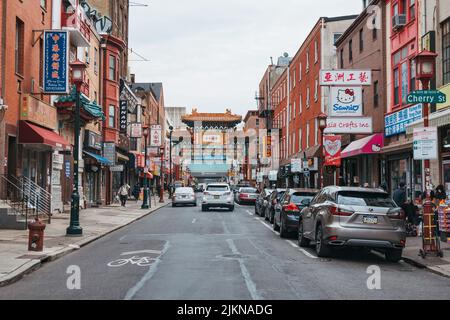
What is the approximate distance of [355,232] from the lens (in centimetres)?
1298

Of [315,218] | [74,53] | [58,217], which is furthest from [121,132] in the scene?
[315,218]

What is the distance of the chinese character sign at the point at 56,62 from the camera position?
23156 mm

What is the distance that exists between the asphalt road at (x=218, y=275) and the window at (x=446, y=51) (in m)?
8.06

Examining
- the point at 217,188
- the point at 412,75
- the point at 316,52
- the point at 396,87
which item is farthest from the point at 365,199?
the point at 316,52

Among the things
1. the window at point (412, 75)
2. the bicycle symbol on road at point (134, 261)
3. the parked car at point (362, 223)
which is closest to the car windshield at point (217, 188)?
the window at point (412, 75)

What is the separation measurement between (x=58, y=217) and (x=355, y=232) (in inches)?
649

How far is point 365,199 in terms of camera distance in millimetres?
13414

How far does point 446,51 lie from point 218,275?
13.4 metres

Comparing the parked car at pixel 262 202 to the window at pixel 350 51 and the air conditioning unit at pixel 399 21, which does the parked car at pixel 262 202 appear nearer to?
the window at pixel 350 51

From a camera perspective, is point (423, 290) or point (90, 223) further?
point (90, 223)

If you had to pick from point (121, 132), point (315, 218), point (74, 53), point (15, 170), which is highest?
point (74, 53)
